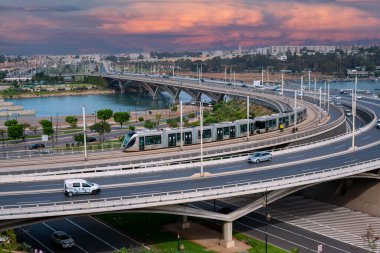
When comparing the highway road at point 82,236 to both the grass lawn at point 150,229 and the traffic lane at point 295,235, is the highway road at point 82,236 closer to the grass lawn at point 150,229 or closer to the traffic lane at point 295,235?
the grass lawn at point 150,229

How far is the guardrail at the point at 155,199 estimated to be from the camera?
19250mm

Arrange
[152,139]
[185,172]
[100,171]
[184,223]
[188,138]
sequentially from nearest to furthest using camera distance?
1. [184,223]
2. [185,172]
3. [100,171]
4. [152,139]
5. [188,138]

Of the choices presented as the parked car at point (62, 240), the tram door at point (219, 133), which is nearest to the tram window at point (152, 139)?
the tram door at point (219, 133)

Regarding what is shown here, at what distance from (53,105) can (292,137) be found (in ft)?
250

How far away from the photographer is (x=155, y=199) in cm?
2111

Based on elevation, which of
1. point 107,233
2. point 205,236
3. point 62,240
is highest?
point 62,240

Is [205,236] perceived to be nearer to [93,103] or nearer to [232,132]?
[232,132]

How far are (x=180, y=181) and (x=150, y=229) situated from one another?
11.1ft

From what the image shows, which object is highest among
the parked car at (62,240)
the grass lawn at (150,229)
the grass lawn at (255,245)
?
the parked car at (62,240)

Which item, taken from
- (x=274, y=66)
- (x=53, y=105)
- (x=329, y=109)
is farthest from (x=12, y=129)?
(x=274, y=66)

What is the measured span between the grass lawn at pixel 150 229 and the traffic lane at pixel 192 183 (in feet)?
8.89

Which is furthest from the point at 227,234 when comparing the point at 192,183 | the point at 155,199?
the point at 155,199

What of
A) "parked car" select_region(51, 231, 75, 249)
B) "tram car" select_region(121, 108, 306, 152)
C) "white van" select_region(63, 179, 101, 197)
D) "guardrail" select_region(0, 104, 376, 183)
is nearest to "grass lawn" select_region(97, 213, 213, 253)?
"guardrail" select_region(0, 104, 376, 183)

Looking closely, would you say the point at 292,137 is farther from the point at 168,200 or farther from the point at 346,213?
the point at 168,200
